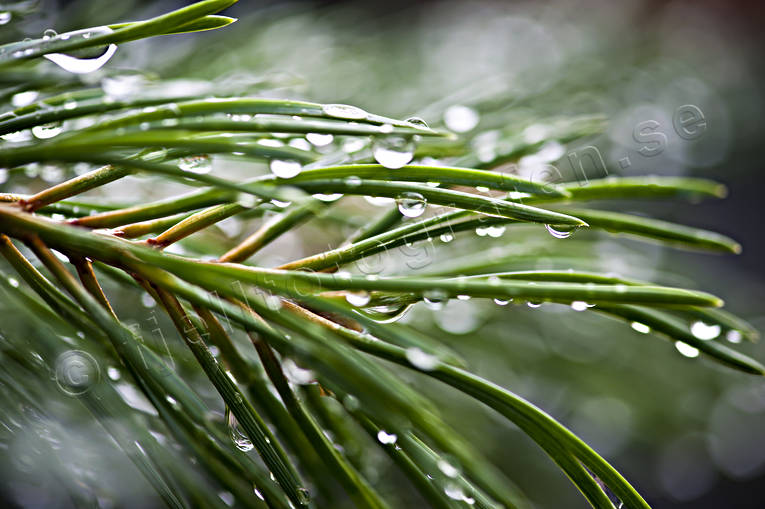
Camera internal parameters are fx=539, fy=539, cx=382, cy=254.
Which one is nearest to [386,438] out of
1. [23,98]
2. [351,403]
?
[351,403]

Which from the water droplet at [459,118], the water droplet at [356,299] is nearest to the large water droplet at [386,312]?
the water droplet at [356,299]

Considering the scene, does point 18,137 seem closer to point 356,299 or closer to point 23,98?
point 23,98

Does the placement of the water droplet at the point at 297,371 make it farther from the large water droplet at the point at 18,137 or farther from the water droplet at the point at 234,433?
the large water droplet at the point at 18,137

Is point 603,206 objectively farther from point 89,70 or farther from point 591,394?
point 89,70

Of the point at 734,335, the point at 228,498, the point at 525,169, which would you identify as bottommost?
the point at 228,498

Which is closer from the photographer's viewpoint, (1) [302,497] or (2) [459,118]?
(1) [302,497]

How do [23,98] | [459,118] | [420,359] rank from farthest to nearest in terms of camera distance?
[459,118] < [23,98] < [420,359]

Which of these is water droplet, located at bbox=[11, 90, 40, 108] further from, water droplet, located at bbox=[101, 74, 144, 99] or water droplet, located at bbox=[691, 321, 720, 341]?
water droplet, located at bbox=[691, 321, 720, 341]
